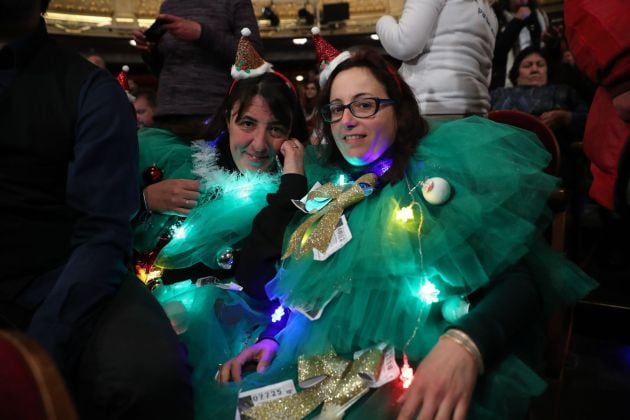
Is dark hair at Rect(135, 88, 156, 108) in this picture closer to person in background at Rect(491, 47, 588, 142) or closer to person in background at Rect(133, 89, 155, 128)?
person in background at Rect(133, 89, 155, 128)

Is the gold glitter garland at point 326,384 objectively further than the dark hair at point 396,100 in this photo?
No

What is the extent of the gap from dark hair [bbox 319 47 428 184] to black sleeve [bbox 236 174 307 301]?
0.30 m

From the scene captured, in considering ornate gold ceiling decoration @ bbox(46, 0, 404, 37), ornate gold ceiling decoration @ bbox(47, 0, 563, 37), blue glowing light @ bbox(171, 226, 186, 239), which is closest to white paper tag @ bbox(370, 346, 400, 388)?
blue glowing light @ bbox(171, 226, 186, 239)

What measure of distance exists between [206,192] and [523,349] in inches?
48.9

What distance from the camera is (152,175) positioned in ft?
6.61

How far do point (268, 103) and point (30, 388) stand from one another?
5.15 feet

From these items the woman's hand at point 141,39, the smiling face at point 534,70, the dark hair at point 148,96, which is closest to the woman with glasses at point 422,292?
the woman's hand at point 141,39

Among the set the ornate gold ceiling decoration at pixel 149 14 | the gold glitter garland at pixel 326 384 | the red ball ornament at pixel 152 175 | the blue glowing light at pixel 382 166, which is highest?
the blue glowing light at pixel 382 166

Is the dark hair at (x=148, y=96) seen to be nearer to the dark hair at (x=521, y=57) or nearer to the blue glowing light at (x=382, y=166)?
the dark hair at (x=521, y=57)

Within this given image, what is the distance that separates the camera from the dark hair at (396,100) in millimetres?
1574

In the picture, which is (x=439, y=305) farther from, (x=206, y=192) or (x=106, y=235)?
(x=206, y=192)

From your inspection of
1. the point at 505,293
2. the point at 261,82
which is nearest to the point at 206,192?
the point at 261,82

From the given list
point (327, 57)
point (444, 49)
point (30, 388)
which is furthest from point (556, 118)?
point (30, 388)

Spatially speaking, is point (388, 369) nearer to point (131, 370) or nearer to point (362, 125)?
point (131, 370)
